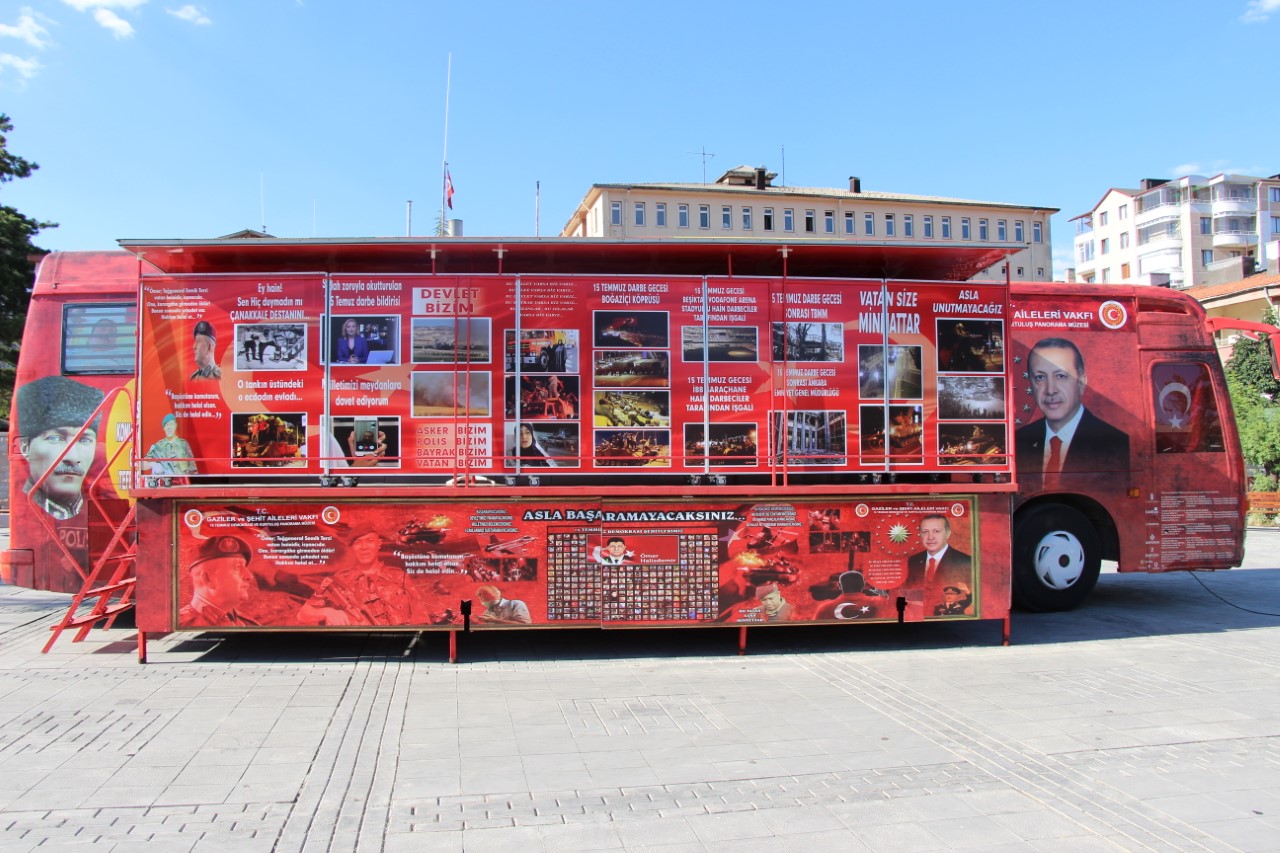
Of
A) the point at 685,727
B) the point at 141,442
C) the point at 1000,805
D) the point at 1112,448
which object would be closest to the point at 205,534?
the point at 141,442

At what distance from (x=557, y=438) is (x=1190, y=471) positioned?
22.9 feet

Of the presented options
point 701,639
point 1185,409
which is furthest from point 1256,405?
point 701,639

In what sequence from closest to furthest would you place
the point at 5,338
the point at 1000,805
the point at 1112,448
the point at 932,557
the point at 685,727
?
the point at 1000,805 < the point at 685,727 < the point at 932,557 < the point at 1112,448 < the point at 5,338

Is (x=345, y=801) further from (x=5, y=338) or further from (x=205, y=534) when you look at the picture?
(x=5, y=338)

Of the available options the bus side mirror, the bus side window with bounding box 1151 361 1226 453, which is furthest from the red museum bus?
the bus side mirror

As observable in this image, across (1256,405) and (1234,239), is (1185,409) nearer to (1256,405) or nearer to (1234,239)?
(1256,405)

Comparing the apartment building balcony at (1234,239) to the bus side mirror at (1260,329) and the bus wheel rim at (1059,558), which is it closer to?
the bus side mirror at (1260,329)

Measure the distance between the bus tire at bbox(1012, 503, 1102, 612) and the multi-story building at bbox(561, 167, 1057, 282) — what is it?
6655 centimetres

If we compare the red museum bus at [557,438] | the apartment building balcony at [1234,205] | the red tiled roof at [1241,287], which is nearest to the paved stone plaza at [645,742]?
the red museum bus at [557,438]

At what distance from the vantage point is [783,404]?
7.82 meters

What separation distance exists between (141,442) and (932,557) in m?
6.88

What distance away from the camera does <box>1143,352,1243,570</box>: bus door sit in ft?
31.5

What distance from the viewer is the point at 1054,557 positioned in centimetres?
958

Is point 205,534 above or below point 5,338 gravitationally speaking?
below
